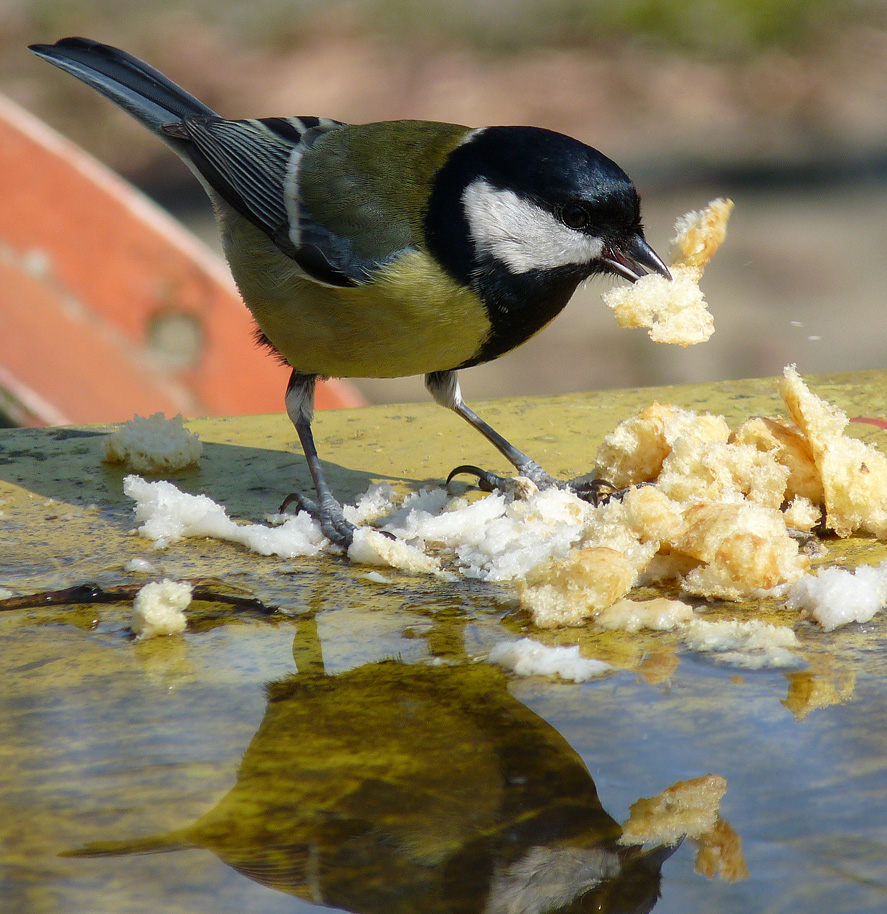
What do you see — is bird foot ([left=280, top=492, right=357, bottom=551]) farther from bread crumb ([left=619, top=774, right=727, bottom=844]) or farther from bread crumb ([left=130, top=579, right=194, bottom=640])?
bread crumb ([left=619, top=774, right=727, bottom=844])

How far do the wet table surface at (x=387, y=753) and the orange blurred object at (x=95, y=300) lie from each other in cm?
175

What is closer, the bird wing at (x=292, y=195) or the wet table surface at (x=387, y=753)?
the wet table surface at (x=387, y=753)

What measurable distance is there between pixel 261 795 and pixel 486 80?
7.01 m

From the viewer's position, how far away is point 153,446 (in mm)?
2373

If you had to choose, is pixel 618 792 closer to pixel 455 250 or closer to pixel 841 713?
pixel 841 713

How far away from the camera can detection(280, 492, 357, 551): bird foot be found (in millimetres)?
2006

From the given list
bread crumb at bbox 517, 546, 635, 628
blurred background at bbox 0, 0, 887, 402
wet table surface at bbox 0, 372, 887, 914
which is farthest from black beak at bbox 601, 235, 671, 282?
blurred background at bbox 0, 0, 887, 402

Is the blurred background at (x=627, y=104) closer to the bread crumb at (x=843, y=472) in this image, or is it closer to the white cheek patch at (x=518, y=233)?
the white cheek patch at (x=518, y=233)

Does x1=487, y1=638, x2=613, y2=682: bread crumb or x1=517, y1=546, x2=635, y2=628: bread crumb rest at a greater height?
x1=517, y1=546, x2=635, y2=628: bread crumb

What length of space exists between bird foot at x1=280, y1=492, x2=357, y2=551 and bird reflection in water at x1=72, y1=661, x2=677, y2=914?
57cm

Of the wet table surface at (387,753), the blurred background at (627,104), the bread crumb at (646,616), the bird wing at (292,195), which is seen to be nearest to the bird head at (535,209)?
the bird wing at (292,195)

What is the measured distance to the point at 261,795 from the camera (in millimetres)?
1204

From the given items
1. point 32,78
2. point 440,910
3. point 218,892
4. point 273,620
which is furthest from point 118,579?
point 32,78

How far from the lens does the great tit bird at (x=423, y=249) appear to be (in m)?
2.16
